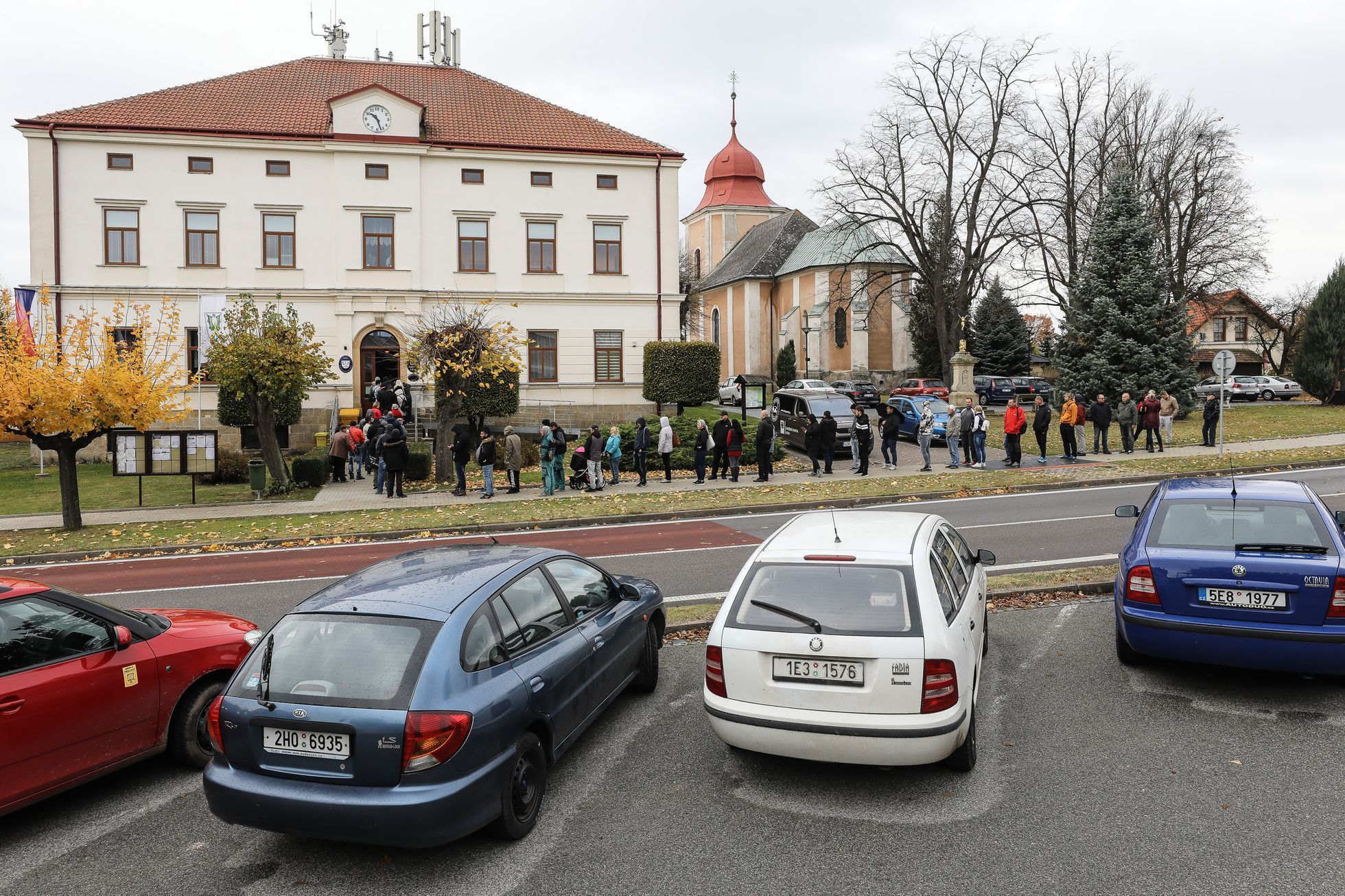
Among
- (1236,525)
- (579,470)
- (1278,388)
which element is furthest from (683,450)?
(1278,388)

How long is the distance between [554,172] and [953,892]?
34.8 meters

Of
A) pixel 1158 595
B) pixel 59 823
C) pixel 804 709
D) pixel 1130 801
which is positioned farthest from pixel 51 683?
pixel 1158 595

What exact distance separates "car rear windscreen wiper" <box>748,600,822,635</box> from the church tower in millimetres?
74870

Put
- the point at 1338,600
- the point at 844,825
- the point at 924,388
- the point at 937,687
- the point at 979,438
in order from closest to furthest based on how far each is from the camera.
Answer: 1. the point at 844,825
2. the point at 937,687
3. the point at 1338,600
4. the point at 979,438
5. the point at 924,388

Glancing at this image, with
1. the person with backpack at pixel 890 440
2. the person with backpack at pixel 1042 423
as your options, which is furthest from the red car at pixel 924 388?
the person with backpack at pixel 1042 423

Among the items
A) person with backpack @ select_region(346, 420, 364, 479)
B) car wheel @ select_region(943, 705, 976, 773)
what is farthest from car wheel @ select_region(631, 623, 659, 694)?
person with backpack @ select_region(346, 420, 364, 479)

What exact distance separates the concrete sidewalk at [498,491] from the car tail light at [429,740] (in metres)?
16.1

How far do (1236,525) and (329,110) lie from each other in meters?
35.4

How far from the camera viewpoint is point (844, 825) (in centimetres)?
499

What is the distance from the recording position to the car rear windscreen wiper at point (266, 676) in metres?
4.66

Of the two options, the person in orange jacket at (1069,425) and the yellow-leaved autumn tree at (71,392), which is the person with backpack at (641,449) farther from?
the person in orange jacket at (1069,425)

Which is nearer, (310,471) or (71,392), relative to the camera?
(71,392)

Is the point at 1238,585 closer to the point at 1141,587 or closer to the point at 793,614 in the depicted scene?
the point at 1141,587

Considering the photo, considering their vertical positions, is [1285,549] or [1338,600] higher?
[1285,549]
